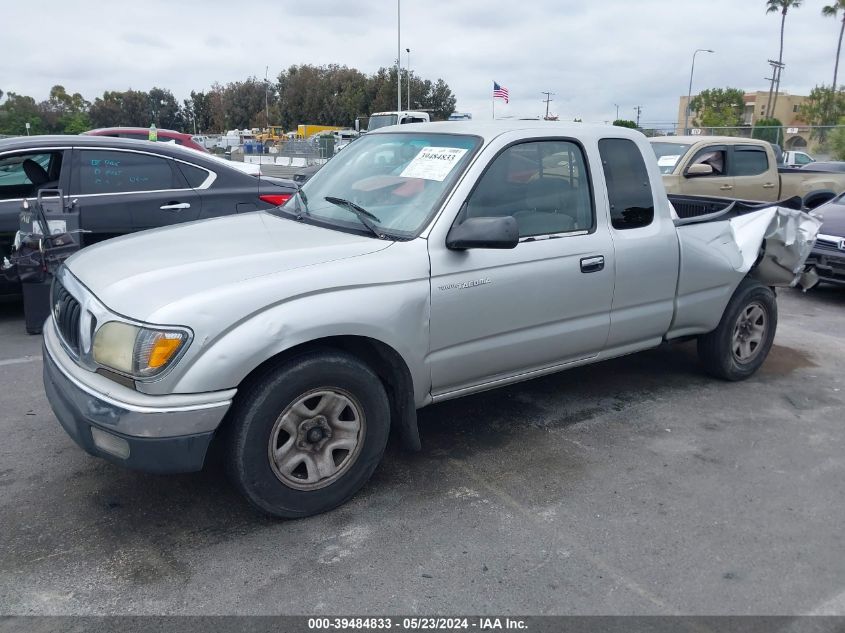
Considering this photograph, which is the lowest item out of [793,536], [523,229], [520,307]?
[793,536]

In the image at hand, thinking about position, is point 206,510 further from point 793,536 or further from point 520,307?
point 793,536

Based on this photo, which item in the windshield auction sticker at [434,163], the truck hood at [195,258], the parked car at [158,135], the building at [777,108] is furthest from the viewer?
the building at [777,108]

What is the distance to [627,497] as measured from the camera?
3.69m

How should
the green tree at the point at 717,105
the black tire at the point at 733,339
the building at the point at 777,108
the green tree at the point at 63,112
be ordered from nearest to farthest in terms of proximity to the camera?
the black tire at the point at 733,339 < the green tree at the point at 63,112 < the green tree at the point at 717,105 < the building at the point at 777,108

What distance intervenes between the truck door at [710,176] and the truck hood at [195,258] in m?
7.42

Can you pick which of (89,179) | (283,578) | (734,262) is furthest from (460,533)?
(89,179)

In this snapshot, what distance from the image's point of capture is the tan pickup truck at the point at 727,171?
10.0 m

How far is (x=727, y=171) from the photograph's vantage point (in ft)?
34.7

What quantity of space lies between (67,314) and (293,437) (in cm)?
122

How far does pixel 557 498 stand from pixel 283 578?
1.42 metres

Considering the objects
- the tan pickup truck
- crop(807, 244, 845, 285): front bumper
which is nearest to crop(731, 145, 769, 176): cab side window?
the tan pickup truck

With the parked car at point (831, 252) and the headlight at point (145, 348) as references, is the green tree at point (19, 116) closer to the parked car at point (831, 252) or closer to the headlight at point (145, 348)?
the parked car at point (831, 252)

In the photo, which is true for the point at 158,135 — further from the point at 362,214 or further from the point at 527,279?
the point at 527,279

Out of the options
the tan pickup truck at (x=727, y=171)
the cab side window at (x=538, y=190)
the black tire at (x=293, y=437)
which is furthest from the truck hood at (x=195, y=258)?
the tan pickup truck at (x=727, y=171)
